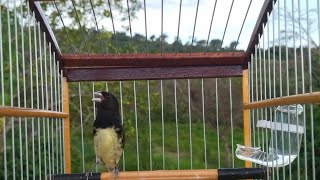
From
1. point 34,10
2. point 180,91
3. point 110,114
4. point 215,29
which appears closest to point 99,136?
point 110,114

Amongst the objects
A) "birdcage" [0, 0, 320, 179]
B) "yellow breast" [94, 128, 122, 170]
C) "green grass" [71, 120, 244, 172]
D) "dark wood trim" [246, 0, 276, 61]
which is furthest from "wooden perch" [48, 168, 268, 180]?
"green grass" [71, 120, 244, 172]

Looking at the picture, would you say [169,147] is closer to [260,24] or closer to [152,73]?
[152,73]

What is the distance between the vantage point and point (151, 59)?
2.88 m

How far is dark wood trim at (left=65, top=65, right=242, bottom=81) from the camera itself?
2941mm

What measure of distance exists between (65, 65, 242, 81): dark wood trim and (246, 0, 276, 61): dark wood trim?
16cm

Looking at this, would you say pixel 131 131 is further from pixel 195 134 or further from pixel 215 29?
pixel 215 29

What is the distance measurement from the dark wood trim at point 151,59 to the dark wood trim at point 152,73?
0.03m

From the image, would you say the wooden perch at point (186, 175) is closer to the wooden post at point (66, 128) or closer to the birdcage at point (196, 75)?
the birdcage at point (196, 75)

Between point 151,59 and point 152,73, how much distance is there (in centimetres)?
10

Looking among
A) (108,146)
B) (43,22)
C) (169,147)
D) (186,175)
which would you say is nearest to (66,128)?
(108,146)

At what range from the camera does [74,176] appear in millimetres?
2203

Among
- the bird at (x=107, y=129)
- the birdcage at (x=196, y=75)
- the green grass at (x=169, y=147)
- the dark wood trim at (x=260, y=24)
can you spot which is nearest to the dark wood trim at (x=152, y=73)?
the birdcage at (x=196, y=75)

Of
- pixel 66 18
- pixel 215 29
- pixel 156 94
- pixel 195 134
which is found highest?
pixel 66 18

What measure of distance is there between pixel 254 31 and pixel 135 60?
0.60 m
